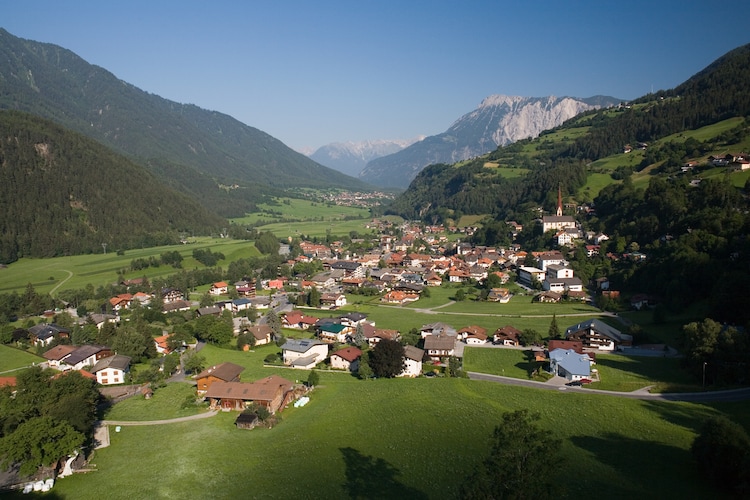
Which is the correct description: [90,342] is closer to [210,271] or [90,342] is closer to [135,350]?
[135,350]

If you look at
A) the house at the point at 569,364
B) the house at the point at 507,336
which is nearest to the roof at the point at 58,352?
the house at the point at 507,336

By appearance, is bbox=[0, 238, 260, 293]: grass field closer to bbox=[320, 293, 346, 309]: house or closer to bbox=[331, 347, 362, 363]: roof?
bbox=[320, 293, 346, 309]: house

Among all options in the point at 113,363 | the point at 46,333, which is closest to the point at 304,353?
the point at 113,363

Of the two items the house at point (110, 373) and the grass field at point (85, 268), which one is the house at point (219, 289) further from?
the house at point (110, 373)

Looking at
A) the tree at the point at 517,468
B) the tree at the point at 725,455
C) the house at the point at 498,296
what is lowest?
the house at the point at 498,296

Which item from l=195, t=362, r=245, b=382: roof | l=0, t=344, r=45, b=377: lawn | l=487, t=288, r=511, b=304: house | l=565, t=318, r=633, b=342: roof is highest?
l=565, t=318, r=633, b=342: roof

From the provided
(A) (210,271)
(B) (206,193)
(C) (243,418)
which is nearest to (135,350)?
(C) (243,418)

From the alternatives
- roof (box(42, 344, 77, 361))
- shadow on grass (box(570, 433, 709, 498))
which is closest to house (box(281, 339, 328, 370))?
roof (box(42, 344, 77, 361))
